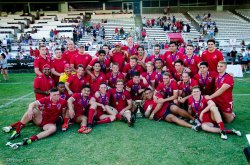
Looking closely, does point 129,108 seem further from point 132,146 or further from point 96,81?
point 132,146

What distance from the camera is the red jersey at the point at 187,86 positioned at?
24.5 ft

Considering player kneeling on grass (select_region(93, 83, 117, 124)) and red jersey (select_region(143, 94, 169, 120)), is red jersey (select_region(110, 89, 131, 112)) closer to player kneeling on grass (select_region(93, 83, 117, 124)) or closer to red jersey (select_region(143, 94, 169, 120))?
player kneeling on grass (select_region(93, 83, 117, 124))

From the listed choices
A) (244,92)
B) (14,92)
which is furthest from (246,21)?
(14,92)

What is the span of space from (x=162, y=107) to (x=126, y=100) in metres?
0.95

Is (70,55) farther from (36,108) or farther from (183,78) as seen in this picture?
(183,78)

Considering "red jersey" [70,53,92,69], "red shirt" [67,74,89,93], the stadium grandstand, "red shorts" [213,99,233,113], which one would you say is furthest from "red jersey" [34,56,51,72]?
"red shorts" [213,99,233,113]

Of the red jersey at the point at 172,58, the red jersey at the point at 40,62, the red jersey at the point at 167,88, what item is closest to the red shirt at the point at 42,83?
the red jersey at the point at 40,62

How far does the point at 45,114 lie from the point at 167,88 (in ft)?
9.96

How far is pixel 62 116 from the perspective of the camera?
7.36m

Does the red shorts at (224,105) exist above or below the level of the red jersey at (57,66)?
below

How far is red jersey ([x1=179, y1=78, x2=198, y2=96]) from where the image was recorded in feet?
24.5

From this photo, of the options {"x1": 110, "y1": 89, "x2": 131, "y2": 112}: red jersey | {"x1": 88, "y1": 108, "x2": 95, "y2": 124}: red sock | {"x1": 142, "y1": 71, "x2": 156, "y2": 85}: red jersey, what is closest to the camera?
{"x1": 88, "y1": 108, "x2": 95, "y2": 124}: red sock

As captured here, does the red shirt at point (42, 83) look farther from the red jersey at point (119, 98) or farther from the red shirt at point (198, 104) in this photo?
the red shirt at point (198, 104)

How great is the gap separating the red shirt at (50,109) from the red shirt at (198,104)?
294 centimetres
